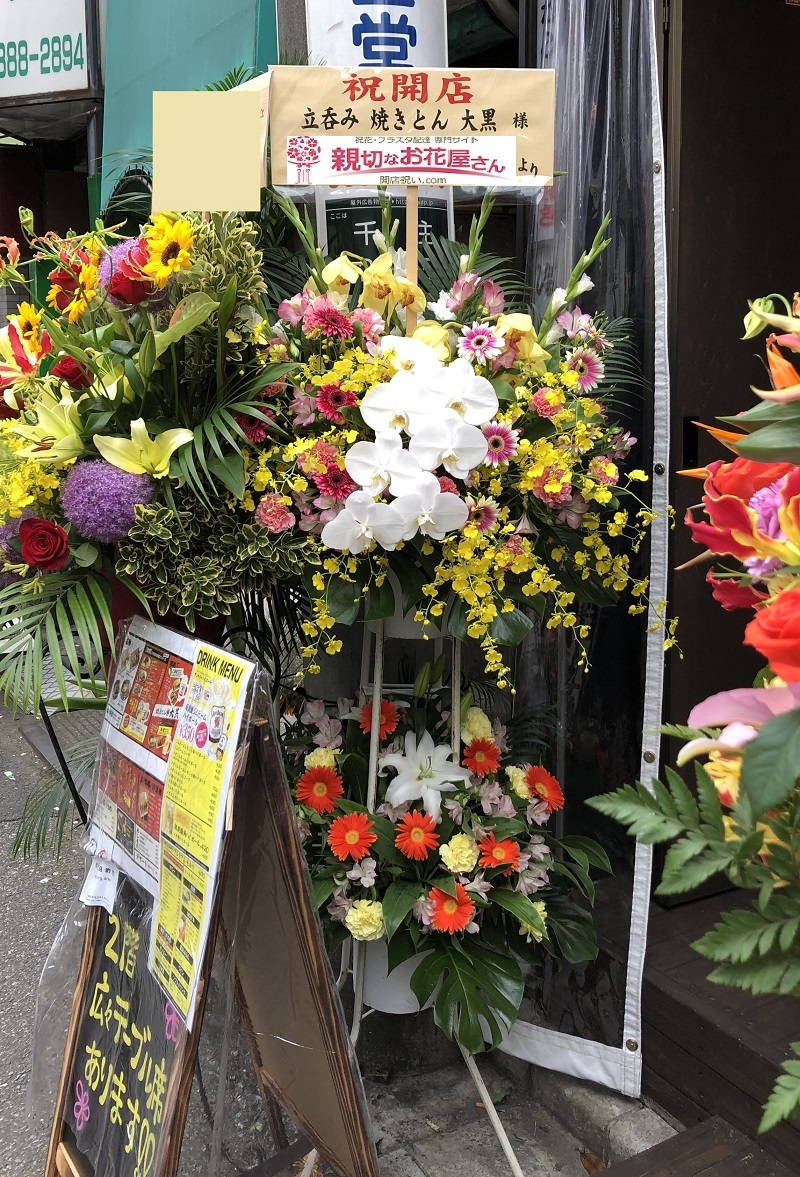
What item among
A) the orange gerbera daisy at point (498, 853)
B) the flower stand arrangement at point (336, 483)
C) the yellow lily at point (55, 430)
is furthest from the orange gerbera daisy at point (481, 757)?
the yellow lily at point (55, 430)

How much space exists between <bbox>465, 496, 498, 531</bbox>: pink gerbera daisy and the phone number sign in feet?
15.5

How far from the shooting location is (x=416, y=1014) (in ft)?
8.24

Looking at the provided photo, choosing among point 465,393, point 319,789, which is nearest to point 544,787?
point 319,789

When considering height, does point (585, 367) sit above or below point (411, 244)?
below

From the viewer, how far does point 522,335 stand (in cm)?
173

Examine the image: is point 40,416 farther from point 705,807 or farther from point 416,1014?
point 416,1014

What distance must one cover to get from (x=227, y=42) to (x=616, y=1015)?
347cm

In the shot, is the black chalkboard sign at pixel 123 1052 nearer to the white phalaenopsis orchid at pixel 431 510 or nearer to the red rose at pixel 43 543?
the red rose at pixel 43 543

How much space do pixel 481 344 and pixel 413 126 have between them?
47 centimetres

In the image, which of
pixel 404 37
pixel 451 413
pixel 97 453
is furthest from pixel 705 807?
pixel 404 37

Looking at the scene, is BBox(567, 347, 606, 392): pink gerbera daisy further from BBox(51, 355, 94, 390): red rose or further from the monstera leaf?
the monstera leaf

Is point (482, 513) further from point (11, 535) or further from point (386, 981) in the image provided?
point (386, 981)

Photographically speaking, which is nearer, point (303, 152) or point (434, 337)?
point (434, 337)

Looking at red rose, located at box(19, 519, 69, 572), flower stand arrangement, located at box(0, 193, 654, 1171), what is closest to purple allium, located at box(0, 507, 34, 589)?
flower stand arrangement, located at box(0, 193, 654, 1171)
